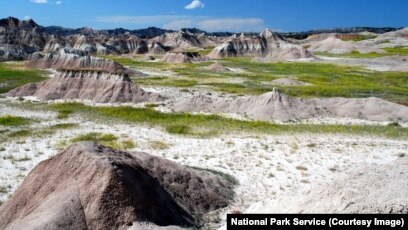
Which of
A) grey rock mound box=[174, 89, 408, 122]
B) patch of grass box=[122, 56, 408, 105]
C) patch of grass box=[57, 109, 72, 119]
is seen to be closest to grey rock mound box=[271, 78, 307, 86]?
patch of grass box=[122, 56, 408, 105]

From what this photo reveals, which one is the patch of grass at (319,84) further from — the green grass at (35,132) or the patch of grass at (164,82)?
the green grass at (35,132)

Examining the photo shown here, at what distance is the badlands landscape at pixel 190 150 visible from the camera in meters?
12.4

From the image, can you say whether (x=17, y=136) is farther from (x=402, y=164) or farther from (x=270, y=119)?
(x=402, y=164)

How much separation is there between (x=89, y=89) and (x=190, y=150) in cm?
2315

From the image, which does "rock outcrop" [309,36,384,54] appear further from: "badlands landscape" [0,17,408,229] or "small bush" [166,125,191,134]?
"small bush" [166,125,191,134]

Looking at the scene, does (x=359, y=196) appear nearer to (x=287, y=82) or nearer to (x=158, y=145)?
(x=158, y=145)

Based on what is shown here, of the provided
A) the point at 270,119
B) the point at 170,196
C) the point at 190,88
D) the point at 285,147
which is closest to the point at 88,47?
the point at 190,88

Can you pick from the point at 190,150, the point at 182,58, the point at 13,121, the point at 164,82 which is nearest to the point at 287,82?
the point at 164,82

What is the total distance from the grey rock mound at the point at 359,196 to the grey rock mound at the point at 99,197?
4026mm

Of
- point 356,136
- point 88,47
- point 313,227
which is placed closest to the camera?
point 313,227

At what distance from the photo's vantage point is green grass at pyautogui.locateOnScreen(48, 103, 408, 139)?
3059cm

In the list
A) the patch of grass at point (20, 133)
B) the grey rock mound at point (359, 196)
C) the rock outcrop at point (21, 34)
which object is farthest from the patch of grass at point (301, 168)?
the rock outcrop at point (21, 34)

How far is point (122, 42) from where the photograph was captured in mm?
152000

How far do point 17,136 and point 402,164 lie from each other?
2333 cm
